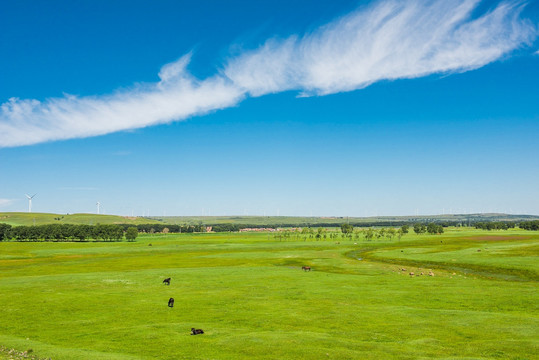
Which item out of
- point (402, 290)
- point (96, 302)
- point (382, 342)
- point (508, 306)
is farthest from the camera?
point (402, 290)

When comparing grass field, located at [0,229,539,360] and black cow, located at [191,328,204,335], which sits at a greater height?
black cow, located at [191,328,204,335]

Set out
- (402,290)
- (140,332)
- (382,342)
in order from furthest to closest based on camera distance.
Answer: (402,290) → (140,332) → (382,342)

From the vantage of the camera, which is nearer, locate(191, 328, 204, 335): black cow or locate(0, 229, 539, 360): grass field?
locate(0, 229, 539, 360): grass field

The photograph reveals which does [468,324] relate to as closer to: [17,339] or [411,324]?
[411,324]

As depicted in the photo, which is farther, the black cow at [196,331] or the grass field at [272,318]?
the black cow at [196,331]

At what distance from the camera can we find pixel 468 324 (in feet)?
104

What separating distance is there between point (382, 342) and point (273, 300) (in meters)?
18.4

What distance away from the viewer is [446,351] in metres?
25.0

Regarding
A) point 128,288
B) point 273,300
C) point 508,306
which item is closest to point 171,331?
point 273,300

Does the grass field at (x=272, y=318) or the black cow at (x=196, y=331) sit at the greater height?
the black cow at (x=196, y=331)

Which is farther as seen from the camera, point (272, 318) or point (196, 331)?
point (272, 318)

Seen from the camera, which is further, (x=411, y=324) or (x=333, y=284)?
(x=333, y=284)

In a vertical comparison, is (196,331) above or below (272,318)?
above

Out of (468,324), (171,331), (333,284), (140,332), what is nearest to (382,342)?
(468,324)
